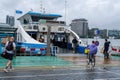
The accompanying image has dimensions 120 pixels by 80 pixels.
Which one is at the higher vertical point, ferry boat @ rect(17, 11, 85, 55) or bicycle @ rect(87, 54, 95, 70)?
ferry boat @ rect(17, 11, 85, 55)

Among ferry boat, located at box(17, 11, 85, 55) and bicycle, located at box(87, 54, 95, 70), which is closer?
bicycle, located at box(87, 54, 95, 70)

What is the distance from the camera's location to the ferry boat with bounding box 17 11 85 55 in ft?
82.6

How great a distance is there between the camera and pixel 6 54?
1524 centimetres

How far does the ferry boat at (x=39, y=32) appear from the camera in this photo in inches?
992

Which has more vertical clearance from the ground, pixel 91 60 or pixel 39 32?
pixel 39 32

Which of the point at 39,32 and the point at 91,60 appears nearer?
the point at 91,60

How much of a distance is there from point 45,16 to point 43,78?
2157cm

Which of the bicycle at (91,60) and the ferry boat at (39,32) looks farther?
the ferry boat at (39,32)

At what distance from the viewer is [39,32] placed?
3106 centimetres

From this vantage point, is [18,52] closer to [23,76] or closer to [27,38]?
[27,38]

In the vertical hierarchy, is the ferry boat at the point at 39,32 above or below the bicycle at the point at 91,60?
above

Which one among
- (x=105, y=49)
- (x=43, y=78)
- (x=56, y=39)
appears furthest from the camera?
(x=56, y=39)

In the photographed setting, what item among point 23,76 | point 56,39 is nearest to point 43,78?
point 23,76

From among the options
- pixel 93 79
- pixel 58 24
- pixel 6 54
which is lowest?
pixel 93 79
